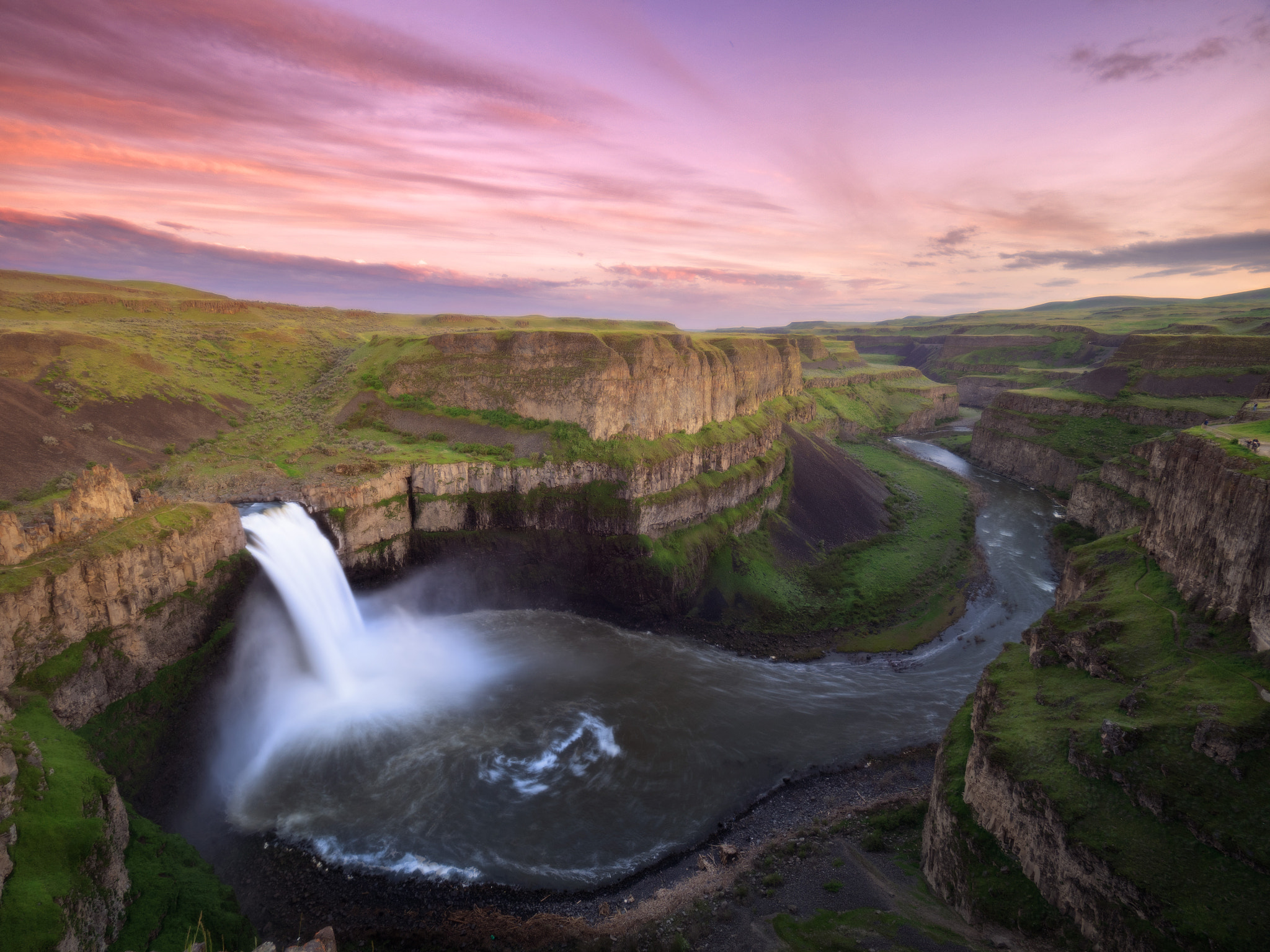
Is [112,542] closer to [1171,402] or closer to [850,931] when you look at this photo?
[850,931]

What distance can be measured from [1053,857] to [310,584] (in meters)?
39.8

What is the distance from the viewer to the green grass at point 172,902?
1784 centimetres

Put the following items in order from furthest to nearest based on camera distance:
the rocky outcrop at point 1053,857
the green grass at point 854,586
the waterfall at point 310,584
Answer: the green grass at point 854,586
the waterfall at point 310,584
the rocky outcrop at point 1053,857

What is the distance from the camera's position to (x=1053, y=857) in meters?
17.8

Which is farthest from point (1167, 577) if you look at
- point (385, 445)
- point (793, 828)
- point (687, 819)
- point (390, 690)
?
point (385, 445)

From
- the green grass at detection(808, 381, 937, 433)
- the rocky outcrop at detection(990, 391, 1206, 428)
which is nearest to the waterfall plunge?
the green grass at detection(808, 381, 937, 433)

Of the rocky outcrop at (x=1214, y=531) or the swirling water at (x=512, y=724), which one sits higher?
the rocky outcrop at (x=1214, y=531)

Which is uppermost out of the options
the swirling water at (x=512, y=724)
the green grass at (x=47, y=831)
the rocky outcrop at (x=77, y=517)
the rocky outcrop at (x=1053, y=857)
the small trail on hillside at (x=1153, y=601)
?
the rocky outcrop at (x=77, y=517)

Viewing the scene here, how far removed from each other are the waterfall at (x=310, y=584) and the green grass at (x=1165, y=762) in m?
35.4

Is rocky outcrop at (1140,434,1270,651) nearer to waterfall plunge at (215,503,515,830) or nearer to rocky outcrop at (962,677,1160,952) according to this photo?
rocky outcrop at (962,677,1160,952)

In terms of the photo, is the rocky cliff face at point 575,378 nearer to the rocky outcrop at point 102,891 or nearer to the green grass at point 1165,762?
the green grass at point 1165,762

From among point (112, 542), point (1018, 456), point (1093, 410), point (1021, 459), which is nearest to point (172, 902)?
point (112, 542)

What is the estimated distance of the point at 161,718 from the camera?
26.8 metres

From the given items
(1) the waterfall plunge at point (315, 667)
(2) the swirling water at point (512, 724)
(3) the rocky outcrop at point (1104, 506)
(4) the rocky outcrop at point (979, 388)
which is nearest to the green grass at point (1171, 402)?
(3) the rocky outcrop at point (1104, 506)
